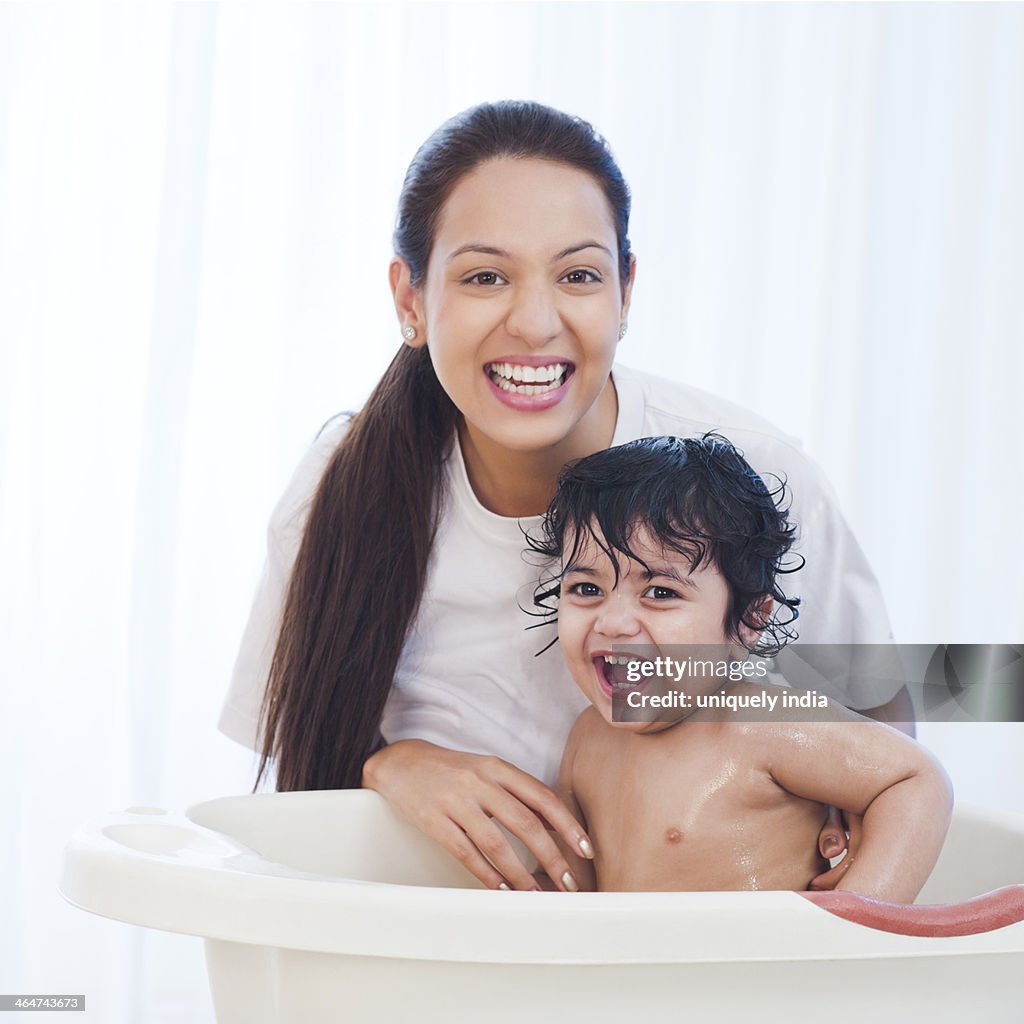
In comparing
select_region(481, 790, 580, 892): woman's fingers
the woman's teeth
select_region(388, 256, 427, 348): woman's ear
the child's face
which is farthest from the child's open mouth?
select_region(388, 256, 427, 348): woman's ear

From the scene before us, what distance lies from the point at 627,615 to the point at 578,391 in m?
0.19

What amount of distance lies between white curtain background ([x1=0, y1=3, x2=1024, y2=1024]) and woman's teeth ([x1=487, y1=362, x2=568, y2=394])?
0.68 m

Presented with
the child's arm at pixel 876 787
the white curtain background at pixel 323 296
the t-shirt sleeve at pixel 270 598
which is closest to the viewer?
the child's arm at pixel 876 787

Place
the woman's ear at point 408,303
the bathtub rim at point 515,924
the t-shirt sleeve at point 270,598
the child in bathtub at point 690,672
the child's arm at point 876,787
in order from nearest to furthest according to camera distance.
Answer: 1. the bathtub rim at point 515,924
2. the child's arm at point 876,787
3. the child in bathtub at point 690,672
4. the woman's ear at point 408,303
5. the t-shirt sleeve at point 270,598

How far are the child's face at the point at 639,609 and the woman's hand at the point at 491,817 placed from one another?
0.26ft

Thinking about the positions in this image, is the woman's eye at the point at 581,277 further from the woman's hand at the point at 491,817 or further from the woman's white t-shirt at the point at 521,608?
the woman's hand at the point at 491,817

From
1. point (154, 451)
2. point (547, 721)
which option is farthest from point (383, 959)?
point (154, 451)

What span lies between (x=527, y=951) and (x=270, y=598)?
630 millimetres

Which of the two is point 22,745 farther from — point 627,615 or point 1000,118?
point 1000,118

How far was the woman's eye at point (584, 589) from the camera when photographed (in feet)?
2.72

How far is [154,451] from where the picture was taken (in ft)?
4.88

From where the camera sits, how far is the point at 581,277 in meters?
0.89

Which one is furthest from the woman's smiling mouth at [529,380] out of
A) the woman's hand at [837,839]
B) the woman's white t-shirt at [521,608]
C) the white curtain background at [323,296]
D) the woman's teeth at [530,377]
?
the white curtain background at [323,296]

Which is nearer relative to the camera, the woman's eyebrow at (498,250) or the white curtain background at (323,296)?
the woman's eyebrow at (498,250)
